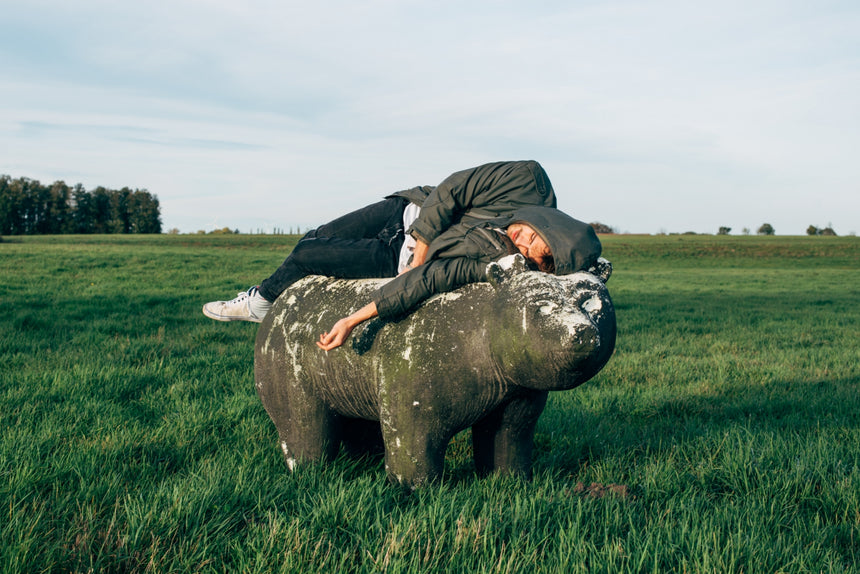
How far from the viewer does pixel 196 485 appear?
3.06 metres

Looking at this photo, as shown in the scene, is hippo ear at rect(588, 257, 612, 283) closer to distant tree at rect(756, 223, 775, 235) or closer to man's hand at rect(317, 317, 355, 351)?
man's hand at rect(317, 317, 355, 351)

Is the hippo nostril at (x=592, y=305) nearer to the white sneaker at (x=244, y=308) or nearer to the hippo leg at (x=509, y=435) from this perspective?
the hippo leg at (x=509, y=435)

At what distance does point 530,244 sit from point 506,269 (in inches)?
9.1

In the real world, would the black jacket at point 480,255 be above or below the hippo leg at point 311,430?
above

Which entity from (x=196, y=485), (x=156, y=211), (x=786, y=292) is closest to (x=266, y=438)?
(x=196, y=485)

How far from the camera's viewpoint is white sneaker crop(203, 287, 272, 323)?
4.02 metres

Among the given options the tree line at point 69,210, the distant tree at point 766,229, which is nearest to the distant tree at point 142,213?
the tree line at point 69,210

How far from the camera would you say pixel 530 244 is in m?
2.92

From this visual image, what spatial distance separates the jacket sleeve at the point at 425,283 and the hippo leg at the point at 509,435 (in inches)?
27.4

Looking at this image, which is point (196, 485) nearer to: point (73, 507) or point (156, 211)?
point (73, 507)

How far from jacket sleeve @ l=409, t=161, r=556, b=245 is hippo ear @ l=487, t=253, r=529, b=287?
0.71m

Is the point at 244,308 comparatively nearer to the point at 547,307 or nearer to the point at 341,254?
the point at 341,254

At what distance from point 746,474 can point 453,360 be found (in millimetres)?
2177

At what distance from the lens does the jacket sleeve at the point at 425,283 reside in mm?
2939
